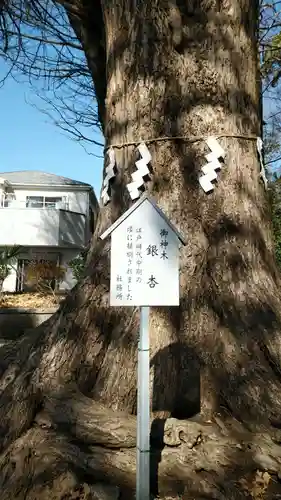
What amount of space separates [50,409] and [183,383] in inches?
36.5

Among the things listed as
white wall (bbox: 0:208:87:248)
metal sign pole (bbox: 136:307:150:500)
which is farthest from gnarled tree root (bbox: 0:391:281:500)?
white wall (bbox: 0:208:87:248)

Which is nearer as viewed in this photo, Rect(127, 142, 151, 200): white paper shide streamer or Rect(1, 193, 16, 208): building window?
Rect(127, 142, 151, 200): white paper shide streamer

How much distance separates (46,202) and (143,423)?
2342 cm

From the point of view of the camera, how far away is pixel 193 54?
3.67 meters

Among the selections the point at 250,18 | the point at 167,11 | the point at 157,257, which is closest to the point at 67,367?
the point at 157,257

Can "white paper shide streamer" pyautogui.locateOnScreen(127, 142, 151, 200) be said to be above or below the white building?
below

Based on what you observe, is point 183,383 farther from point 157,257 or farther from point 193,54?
point 193,54

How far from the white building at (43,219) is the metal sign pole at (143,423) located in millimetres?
18668

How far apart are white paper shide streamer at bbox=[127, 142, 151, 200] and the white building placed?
17.6 meters

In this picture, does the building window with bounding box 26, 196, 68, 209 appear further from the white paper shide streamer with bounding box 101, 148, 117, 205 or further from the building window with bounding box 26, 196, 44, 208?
the white paper shide streamer with bounding box 101, 148, 117, 205

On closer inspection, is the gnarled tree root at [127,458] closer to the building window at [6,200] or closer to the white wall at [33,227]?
the white wall at [33,227]

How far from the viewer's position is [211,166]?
138 inches

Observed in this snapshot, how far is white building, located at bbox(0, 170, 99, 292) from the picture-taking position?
75.2 ft

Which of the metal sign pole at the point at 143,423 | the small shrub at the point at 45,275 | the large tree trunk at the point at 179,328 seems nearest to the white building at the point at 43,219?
the small shrub at the point at 45,275
